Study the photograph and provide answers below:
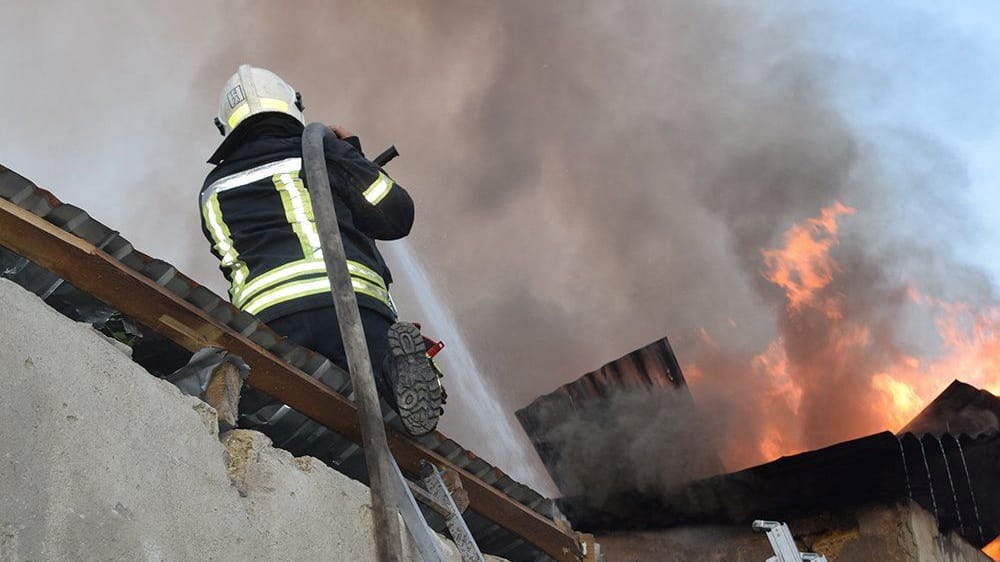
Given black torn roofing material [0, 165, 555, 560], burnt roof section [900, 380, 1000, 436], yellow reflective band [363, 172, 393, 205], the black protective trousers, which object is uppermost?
burnt roof section [900, 380, 1000, 436]

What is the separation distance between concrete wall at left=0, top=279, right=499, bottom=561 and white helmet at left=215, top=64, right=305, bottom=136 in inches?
79.3

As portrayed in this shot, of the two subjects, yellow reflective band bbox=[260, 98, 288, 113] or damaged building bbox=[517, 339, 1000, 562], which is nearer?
yellow reflective band bbox=[260, 98, 288, 113]

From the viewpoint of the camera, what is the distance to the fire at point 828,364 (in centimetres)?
1008

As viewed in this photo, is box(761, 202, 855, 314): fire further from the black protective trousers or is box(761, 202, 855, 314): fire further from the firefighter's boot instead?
the firefighter's boot

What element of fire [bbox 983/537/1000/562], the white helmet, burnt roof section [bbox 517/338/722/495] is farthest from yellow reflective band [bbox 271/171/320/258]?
fire [bbox 983/537/1000/562]

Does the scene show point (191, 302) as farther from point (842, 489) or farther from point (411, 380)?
point (842, 489)

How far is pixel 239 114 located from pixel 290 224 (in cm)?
79

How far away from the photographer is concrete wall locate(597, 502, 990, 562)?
22.7 feet

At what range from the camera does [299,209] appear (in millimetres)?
4578

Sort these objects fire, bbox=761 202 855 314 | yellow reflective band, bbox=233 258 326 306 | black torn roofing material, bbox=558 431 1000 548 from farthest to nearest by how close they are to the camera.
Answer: fire, bbox=761 202 855 314 → black torn roofing material, bbox=558 431 1000 548 → yellow reflective band, bbox=233 258 326 306

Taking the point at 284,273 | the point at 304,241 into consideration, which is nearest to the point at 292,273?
the point at 284,273

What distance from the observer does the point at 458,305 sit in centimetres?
1312

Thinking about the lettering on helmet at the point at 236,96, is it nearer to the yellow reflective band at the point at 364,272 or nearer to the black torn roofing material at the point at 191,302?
the yellow reflective band at the point at 364,272

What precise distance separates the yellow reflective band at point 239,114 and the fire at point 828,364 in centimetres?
510
